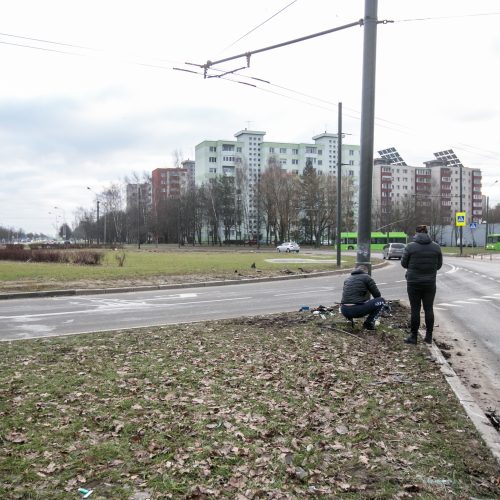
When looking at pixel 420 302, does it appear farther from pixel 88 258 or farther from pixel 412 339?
pixel 88 258

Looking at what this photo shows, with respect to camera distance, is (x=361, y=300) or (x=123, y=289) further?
(x=123, y=289)

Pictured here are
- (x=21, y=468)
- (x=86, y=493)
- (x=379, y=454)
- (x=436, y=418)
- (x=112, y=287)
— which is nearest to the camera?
(x=86, y=493)

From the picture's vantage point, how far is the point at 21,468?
11.3 feet

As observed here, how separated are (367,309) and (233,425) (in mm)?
4808

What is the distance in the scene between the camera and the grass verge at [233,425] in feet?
10.9

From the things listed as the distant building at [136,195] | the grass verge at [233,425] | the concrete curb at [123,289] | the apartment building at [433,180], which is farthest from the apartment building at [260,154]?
the grass verge at [233,425]

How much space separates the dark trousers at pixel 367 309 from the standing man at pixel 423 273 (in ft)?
1.81

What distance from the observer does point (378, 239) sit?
7450 centimetres

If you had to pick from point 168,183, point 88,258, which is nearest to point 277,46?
point 88,258

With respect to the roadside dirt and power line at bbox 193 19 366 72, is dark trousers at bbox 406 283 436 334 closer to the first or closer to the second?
the roadside dirt

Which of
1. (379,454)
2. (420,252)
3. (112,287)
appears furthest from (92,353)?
(112,287)

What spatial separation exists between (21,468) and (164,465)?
981 mm

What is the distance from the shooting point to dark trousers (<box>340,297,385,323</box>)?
8469mm

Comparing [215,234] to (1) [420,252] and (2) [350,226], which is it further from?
(1) [420,252]
